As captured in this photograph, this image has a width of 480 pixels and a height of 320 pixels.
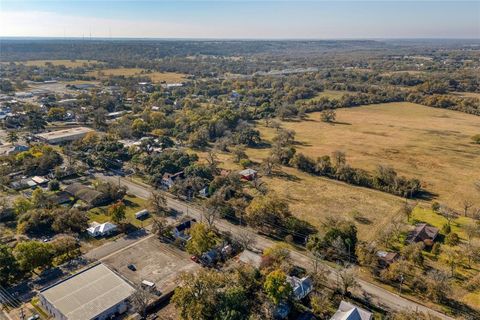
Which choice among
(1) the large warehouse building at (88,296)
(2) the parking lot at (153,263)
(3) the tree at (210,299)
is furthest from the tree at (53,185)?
(3) the tree at (210,299)

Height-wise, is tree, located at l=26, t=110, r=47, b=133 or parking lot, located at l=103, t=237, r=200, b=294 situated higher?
tree, located at l=26, t=110, r=47, b=133

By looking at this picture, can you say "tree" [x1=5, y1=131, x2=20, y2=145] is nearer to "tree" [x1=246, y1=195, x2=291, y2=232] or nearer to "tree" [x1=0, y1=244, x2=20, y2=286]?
"tree" [x1=0, y1=244, x2=20, y2=286]

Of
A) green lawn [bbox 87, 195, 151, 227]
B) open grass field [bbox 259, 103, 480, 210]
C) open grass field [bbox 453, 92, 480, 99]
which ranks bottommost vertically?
green lawn [bbox 87, 195, 151, 227]

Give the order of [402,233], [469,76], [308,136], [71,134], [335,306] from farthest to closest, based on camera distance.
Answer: [469,76] → [308,136] → [71,134] → [402,233] → [335,306]

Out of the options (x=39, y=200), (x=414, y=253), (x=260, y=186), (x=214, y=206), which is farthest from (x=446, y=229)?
(x=39, y=200)

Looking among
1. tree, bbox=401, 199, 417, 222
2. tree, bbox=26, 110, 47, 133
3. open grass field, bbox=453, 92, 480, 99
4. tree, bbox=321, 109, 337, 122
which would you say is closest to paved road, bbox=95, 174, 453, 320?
tree, bbox=401, 199, 417, 222

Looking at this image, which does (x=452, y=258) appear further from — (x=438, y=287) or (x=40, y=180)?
(x=40, y=180)

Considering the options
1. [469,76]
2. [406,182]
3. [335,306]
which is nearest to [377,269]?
[335,306]

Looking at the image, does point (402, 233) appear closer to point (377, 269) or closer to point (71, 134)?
point (377, 269)
